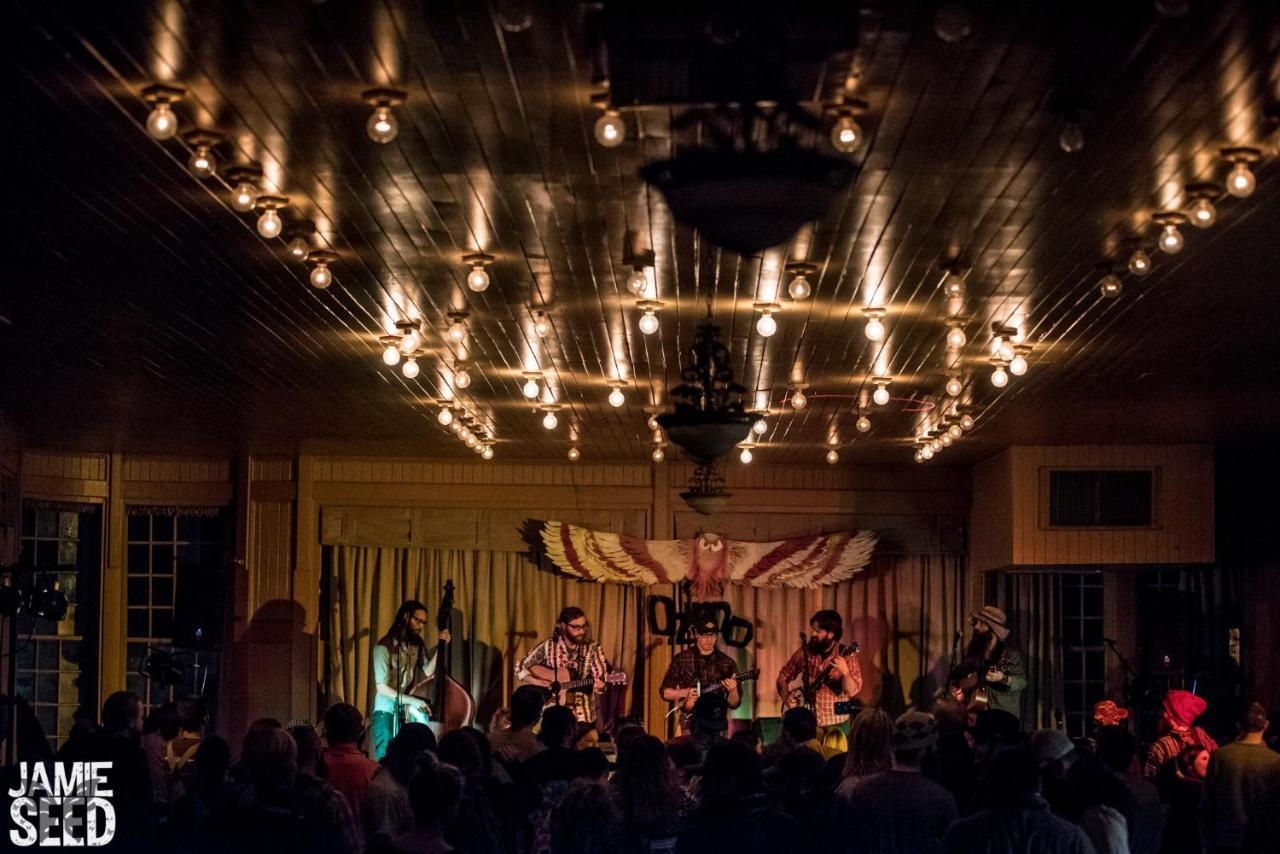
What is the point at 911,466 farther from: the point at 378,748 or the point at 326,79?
the point at 326,79

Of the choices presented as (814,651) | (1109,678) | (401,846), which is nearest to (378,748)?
(814,651)

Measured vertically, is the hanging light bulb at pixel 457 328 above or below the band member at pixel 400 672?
above

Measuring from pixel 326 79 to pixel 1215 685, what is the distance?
1083 cm

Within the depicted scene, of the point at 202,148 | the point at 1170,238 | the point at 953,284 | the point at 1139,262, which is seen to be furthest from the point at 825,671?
the point at 202,148

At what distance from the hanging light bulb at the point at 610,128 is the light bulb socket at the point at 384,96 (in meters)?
0.54

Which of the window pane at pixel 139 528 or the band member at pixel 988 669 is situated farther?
the window pane at pixel 139 528

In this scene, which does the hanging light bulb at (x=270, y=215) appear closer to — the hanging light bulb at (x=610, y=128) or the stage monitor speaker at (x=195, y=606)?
the hanging light bulb at (x=610, y=128)

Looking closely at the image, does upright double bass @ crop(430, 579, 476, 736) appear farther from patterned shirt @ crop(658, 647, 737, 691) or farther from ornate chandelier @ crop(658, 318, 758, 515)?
ornate chandelier @ crop(658, 318, 758, 515)

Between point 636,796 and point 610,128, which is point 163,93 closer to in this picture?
point 610,128

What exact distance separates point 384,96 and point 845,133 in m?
1.25

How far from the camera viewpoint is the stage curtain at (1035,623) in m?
14.8

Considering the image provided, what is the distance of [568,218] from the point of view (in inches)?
241

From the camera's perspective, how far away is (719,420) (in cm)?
573

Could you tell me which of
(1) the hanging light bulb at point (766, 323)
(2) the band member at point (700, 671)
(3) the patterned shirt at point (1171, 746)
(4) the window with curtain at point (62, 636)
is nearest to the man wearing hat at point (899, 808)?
(1) the hanging light bulb at point (766, 323)
